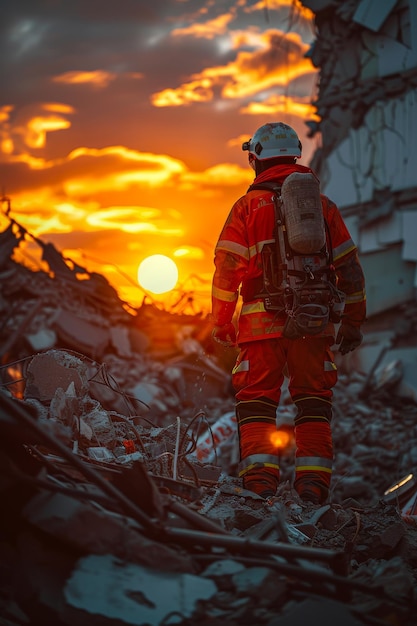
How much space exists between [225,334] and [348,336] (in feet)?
2.48

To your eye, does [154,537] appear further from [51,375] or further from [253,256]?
[253,256]

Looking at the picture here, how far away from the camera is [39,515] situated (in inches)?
82.1

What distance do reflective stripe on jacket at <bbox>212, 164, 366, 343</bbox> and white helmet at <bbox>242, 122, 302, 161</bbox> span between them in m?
0.08

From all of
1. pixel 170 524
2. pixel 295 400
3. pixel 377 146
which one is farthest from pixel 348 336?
pixel 377 146

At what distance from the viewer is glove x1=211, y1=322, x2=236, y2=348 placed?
173 inches

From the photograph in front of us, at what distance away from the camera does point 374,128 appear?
1163cm

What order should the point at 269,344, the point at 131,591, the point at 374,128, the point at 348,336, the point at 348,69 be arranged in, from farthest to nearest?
the point at 348,69
the point at 374,128
the point at 348,336
the point at 269,344
the point at 131,591

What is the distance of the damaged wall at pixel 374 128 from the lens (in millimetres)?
11242

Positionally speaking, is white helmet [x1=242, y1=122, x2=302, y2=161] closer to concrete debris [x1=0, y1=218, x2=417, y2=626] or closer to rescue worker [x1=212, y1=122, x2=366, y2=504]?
rescue worker [x1=212, y1=122, x2=366, y2=504]

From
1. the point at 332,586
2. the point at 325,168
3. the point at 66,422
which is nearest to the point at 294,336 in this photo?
the point at 66,422

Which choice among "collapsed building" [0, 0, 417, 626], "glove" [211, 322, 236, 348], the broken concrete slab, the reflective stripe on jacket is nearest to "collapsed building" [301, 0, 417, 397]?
"collapsed building" [0, 0, 417, 626]

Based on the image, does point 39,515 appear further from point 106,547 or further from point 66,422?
point 66,422

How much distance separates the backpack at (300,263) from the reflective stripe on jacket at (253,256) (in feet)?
0.16

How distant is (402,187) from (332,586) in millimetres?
9978
